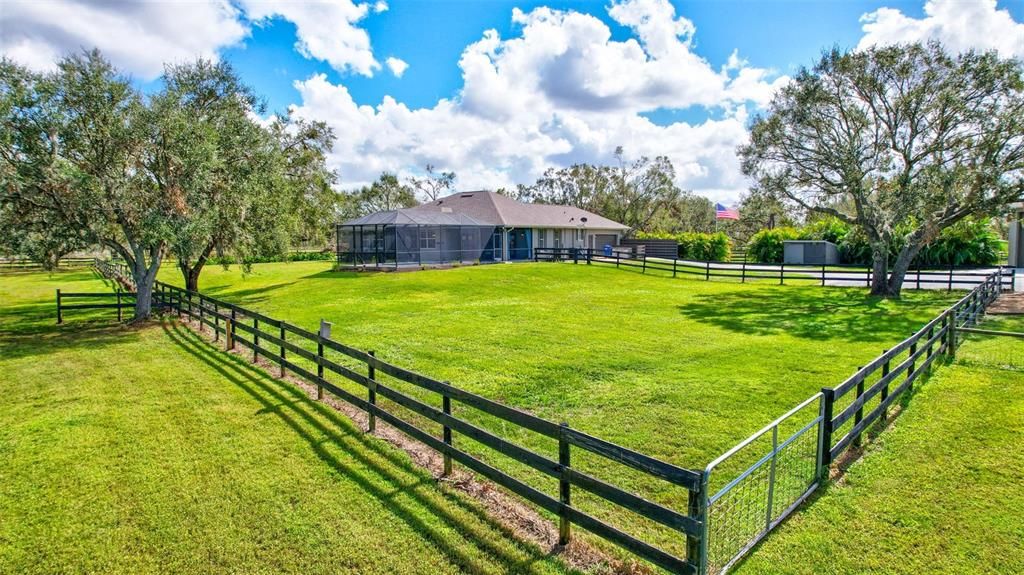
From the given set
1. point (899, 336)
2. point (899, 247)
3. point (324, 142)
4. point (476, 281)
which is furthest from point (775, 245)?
point (324, 142)

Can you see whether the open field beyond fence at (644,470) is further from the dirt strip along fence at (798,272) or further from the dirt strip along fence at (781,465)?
the dirt strip along fence at (798,272)

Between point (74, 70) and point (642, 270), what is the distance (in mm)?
24349

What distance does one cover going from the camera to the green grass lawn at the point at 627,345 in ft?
20.2

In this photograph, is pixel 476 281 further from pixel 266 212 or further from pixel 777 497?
pixel 777 497

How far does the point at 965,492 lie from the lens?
4.73 metres

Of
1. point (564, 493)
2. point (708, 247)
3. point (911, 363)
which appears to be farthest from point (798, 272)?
point (564, 493)

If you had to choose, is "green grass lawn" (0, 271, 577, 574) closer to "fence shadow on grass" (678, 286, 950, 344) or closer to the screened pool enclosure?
"fence shadow on grass" (678, 286, 950, 344)

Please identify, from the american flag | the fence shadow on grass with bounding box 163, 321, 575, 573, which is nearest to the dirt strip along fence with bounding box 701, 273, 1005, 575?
the fence shadow on grass with bounding box 163, 321, 575, 573

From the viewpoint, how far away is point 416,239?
29734 mm

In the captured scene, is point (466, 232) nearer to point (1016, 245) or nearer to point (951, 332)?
point (951, 332)

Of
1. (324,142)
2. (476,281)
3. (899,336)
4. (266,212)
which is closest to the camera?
(899,336)

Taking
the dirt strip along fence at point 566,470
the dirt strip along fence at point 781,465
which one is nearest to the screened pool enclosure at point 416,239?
the dirt strip along fence at point 566,470

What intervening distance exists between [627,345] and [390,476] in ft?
22.3

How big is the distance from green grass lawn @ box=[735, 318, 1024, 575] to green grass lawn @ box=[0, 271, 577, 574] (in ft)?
7.08
